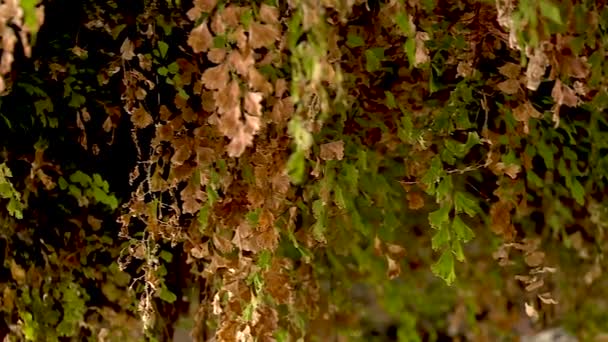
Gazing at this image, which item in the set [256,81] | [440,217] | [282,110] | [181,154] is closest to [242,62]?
[256,81]

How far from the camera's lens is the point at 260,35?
0.89 metres

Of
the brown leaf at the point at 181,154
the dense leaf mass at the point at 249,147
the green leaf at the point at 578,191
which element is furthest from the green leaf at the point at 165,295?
the green leaf at the point at 578,191

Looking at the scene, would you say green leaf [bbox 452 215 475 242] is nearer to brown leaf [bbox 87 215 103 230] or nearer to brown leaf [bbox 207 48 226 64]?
brown leaf [bbox 207 48 226 64]

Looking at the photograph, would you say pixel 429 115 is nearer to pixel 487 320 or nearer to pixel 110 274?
pixel 110 274

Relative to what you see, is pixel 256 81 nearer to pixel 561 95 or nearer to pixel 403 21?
pixel 403 21

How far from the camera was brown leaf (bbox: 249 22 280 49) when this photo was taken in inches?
34.9

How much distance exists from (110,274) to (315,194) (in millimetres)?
372

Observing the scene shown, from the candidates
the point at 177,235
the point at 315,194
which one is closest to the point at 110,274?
the point at 177,235

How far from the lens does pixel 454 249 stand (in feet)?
3.61

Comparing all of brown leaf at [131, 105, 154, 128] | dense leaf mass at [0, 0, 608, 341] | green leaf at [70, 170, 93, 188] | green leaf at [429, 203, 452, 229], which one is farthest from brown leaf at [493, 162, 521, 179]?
green leaf at [70, 170, 93, 188]

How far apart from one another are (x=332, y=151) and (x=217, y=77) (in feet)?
0.74

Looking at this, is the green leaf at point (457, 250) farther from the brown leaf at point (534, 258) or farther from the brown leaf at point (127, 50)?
the brown leaf at point (127, 50)

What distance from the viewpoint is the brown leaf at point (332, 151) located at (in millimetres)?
1070

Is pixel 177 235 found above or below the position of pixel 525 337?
above
